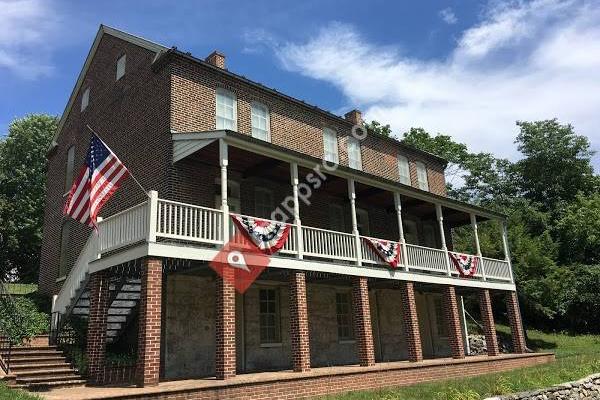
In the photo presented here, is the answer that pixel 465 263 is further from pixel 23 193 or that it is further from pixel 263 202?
pixel 23 193

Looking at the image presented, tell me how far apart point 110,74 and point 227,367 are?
13398mm

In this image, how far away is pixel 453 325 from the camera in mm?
19328

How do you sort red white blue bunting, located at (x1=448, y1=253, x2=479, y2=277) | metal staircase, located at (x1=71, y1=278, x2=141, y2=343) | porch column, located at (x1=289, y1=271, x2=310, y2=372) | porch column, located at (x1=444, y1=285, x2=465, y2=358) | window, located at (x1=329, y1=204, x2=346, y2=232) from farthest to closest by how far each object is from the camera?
red white blue bunting, located at (x1=448, y1=253, x2=479, y2=277)
window, located at (x1=329, y1=204, x2=346, y2=232)
porch column, located at (x1=444, y1=285, x2=465, y2=358)
metal staircase, located at (x1=71, y1=278, x2=141, y2=343)
porch column, located at (x1=289, y1=271, x2=310, y2=372)

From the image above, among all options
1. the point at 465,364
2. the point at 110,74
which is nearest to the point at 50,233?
the point at 110,74

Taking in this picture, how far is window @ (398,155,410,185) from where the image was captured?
25.6 metres

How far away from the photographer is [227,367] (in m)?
11.9

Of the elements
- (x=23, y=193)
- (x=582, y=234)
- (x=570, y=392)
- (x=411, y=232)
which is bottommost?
(x=570, y=392)

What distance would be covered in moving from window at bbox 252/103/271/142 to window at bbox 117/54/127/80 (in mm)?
5200

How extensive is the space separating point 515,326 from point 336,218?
9.55 meters

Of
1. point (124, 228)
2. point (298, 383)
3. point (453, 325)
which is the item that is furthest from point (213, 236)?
point (453, 325)

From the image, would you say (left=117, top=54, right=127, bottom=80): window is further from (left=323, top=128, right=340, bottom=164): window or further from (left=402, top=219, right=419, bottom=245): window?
(left=402, top=219, right=419, bottom=245): window

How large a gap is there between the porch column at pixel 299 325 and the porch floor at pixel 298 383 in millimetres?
350

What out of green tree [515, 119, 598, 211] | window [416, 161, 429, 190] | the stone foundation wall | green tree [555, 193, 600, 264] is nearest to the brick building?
window [416, 161, 429, 190]

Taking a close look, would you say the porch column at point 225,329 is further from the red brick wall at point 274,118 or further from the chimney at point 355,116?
the chimney at point 355,116
